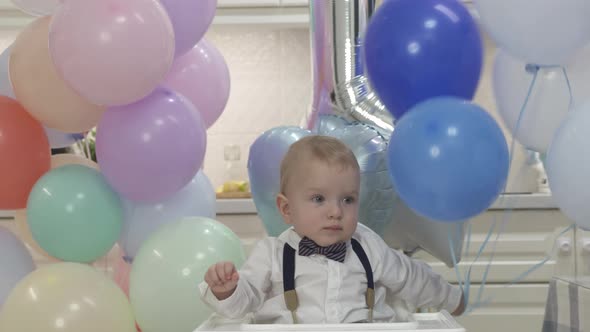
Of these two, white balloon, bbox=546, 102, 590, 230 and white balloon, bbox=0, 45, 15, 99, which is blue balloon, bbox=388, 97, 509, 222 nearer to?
white balloon, bbox=546, 102, 590, 230

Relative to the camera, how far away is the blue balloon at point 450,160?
117cm

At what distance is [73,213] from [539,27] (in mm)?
941

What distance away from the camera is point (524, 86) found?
1344mm

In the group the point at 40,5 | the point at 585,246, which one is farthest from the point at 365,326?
the point at 585,246

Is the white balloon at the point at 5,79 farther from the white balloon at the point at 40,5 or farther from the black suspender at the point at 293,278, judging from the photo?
the black suspender at the point at 293,278

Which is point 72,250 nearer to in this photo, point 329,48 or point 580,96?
point 329,48

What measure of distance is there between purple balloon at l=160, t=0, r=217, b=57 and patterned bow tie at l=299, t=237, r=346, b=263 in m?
0.55

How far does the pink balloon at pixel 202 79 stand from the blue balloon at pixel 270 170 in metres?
0.17

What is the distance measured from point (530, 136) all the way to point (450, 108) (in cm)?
21

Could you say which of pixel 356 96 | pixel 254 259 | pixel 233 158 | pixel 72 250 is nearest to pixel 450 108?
pixel 254 259

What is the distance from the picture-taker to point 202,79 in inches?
70.8

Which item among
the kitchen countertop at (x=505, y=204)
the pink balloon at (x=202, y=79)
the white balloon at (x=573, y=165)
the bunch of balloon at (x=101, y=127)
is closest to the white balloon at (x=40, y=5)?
the bunch of balloon at (x=101, y=127)

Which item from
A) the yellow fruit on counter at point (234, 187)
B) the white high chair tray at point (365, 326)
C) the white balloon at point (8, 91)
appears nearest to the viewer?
the white high chair tray at point (365, 326)

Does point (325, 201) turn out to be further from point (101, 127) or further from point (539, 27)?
point (101, 127)
